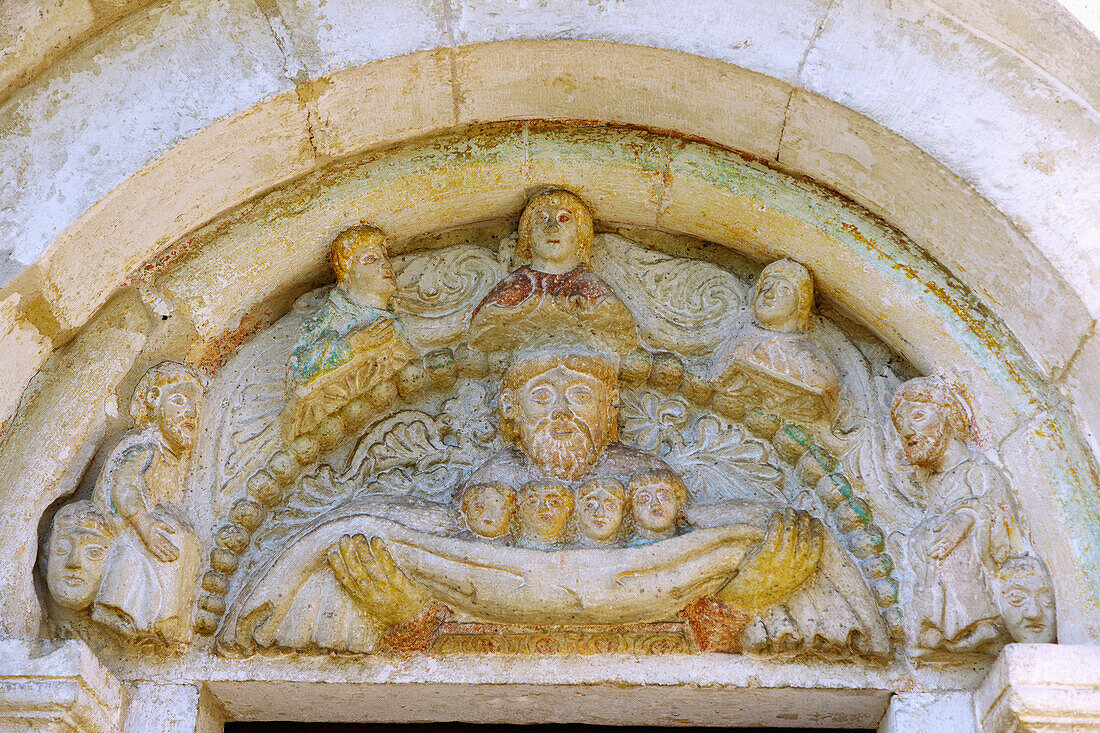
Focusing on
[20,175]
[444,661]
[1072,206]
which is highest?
[20,175]

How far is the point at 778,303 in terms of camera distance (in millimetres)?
3121

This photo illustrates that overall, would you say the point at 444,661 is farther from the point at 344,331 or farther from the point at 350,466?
the point at 344,331

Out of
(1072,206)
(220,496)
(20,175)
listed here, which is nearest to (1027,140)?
(1072,206)

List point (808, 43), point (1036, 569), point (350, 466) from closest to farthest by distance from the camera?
point (1036, 569), point (808, 43), point (350, 466)

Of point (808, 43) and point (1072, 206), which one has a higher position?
point (808, 43)

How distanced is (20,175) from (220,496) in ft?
2.89

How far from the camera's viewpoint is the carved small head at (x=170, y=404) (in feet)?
9.84

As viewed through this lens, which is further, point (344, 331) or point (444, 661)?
point (344, 331)

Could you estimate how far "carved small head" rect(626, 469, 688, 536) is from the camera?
2.93 m

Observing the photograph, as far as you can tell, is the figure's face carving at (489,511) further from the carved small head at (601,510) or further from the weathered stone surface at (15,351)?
the weathered stone surface at (15,351)

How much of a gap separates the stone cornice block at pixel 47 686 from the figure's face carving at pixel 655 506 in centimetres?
126

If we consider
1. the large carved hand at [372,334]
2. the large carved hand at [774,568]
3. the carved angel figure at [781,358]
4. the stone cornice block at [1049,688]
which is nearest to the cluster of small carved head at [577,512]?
the large carved hand at [774,568]

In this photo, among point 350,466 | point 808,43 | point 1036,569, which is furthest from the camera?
point 350,466

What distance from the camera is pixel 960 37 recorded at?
9.51 feet
